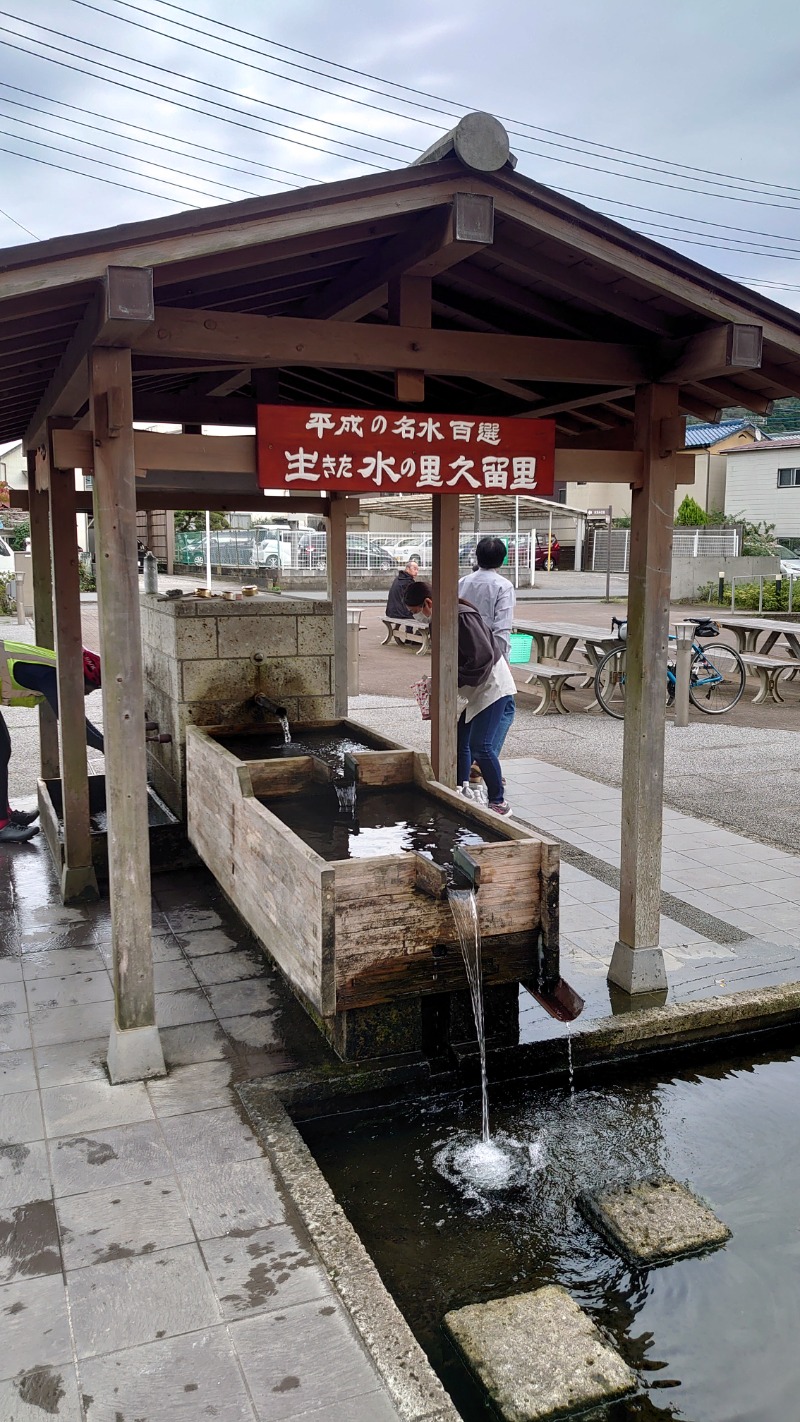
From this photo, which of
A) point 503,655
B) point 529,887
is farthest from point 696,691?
point 529,887

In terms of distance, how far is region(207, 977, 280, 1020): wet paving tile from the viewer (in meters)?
4.79

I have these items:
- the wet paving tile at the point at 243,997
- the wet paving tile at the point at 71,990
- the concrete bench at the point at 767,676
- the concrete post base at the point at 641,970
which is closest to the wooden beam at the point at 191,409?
the wet paving tile at the point at 71,990

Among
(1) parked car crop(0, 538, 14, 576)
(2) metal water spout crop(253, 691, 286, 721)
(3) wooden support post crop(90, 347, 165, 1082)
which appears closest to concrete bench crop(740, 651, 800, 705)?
(2) metal water spout crop(253, 691, 286, 721)

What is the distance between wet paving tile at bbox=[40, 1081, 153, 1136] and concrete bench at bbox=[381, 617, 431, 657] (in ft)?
53.2

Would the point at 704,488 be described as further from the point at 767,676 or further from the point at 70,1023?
the point at 70,1023

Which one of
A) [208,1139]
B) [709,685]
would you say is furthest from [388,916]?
[709,685]

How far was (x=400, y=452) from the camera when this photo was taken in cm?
470

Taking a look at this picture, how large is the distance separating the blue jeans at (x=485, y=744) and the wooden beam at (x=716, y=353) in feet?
10.5

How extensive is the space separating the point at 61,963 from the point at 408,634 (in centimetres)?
1647

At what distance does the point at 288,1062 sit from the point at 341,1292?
1.40 metres

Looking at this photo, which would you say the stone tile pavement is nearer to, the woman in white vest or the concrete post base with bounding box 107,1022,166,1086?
the concrete post base with bounding box 107,1022,166,1086

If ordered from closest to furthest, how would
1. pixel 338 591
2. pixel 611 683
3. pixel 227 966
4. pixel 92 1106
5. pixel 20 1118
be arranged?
pixel 20 1118 → pixel 92 1106 → pixel 227 966 → pixel 338 591 → pixel 611 683

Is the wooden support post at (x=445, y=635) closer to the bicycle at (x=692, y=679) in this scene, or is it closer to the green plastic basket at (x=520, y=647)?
the green plastic basket at (x=520, y=647)

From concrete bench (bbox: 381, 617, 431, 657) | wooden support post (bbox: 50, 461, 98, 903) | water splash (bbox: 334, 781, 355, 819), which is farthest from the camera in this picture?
concrete bench (bbox: 381, 617, 431, 657)
